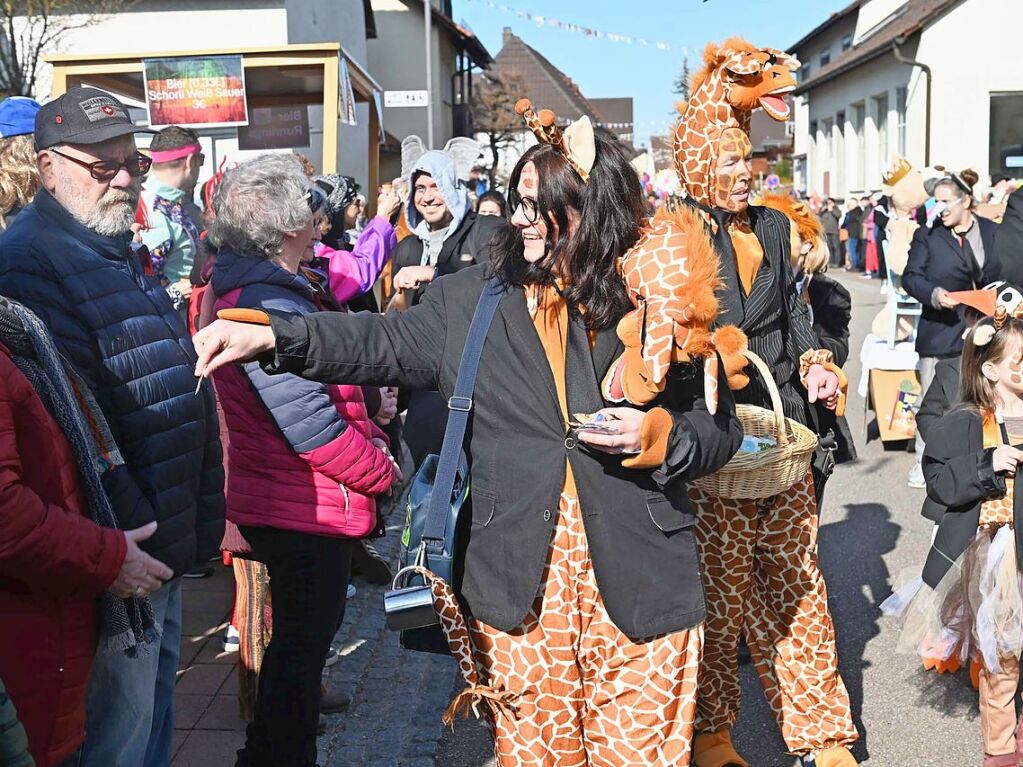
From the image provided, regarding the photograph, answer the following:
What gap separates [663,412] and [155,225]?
4.25 metres

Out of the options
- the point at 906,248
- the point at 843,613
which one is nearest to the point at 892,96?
the point at 906,248

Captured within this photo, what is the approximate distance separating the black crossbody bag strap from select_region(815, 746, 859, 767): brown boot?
188 centimetres

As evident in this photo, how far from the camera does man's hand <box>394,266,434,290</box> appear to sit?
209 inches

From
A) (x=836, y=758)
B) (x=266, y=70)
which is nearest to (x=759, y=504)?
(x=836, y=758)

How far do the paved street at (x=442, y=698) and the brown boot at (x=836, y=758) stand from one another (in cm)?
27

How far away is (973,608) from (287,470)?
2.42 metres

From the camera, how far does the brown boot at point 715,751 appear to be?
379cm

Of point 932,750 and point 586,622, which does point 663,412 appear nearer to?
point 586,622

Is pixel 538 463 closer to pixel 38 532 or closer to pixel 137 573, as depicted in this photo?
pixel 137 573

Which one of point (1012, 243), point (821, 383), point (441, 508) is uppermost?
point (1012, 243)

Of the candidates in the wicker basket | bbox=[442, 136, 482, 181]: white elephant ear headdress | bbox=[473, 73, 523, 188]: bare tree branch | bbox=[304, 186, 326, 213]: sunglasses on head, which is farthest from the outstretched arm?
bbox=[473, 73, 523, 188]: bare tree branch

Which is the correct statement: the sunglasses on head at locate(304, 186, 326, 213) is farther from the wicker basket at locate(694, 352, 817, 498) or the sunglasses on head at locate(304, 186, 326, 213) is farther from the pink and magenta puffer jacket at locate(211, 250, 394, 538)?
the wicker basket at locate(694, 352, 817, 498)

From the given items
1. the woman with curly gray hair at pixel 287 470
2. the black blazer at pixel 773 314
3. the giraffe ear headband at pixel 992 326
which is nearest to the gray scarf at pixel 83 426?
Result: the woman with curly gray hair at pixel 287 470

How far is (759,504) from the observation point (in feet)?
12.2
